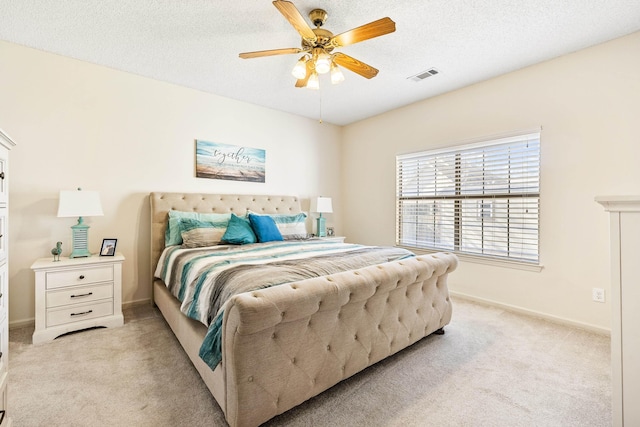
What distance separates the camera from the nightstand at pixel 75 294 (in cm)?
232

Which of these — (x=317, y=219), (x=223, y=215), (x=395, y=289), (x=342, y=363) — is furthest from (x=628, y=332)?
(x=317, y=219)

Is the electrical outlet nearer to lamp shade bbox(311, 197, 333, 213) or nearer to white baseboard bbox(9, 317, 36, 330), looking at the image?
lamp shade bbox(311, 197, 333, 213)

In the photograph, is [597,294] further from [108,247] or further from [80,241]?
[80,241]

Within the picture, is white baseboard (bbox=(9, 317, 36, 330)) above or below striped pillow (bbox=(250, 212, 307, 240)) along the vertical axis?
below

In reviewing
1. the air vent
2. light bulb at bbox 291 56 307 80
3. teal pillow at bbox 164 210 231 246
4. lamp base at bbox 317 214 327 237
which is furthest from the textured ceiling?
lamp base at bbox 317 214 327 237

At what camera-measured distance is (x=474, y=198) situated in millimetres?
3359

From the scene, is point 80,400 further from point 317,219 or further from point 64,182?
point 317,219

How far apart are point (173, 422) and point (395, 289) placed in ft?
4.77

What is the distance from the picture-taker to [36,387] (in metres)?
1.73

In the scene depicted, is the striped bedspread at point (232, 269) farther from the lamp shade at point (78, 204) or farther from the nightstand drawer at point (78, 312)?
the lamp shade at point (78, 204)

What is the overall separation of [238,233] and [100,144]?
1.64 m

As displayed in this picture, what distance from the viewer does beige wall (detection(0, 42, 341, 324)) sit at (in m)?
2.57

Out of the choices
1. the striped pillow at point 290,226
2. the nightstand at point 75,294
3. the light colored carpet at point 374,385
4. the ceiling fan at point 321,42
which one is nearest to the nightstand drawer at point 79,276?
the nightstand at point 75,294

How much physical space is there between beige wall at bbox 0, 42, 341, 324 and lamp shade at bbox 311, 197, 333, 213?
0.85 metres
